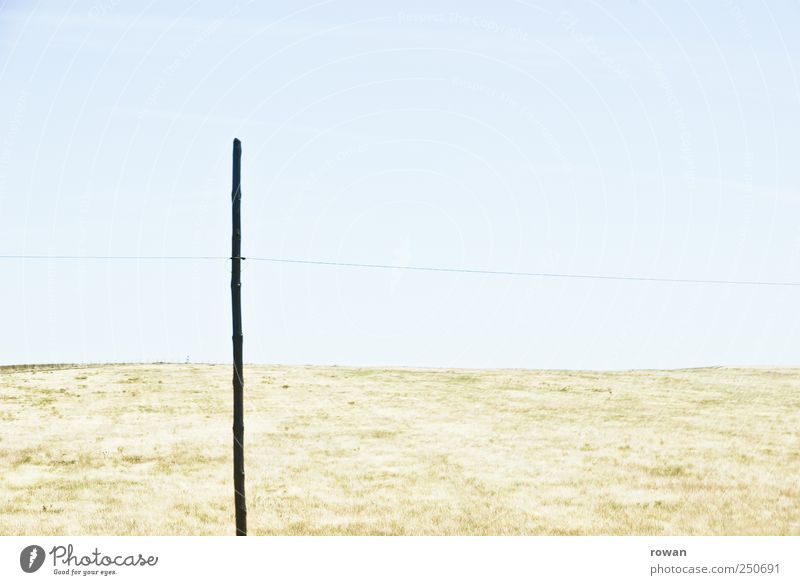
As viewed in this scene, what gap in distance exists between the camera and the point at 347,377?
58.0 meters

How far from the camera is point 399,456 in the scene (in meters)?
31.8

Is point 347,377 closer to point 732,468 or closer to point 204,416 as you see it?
point 204,416
